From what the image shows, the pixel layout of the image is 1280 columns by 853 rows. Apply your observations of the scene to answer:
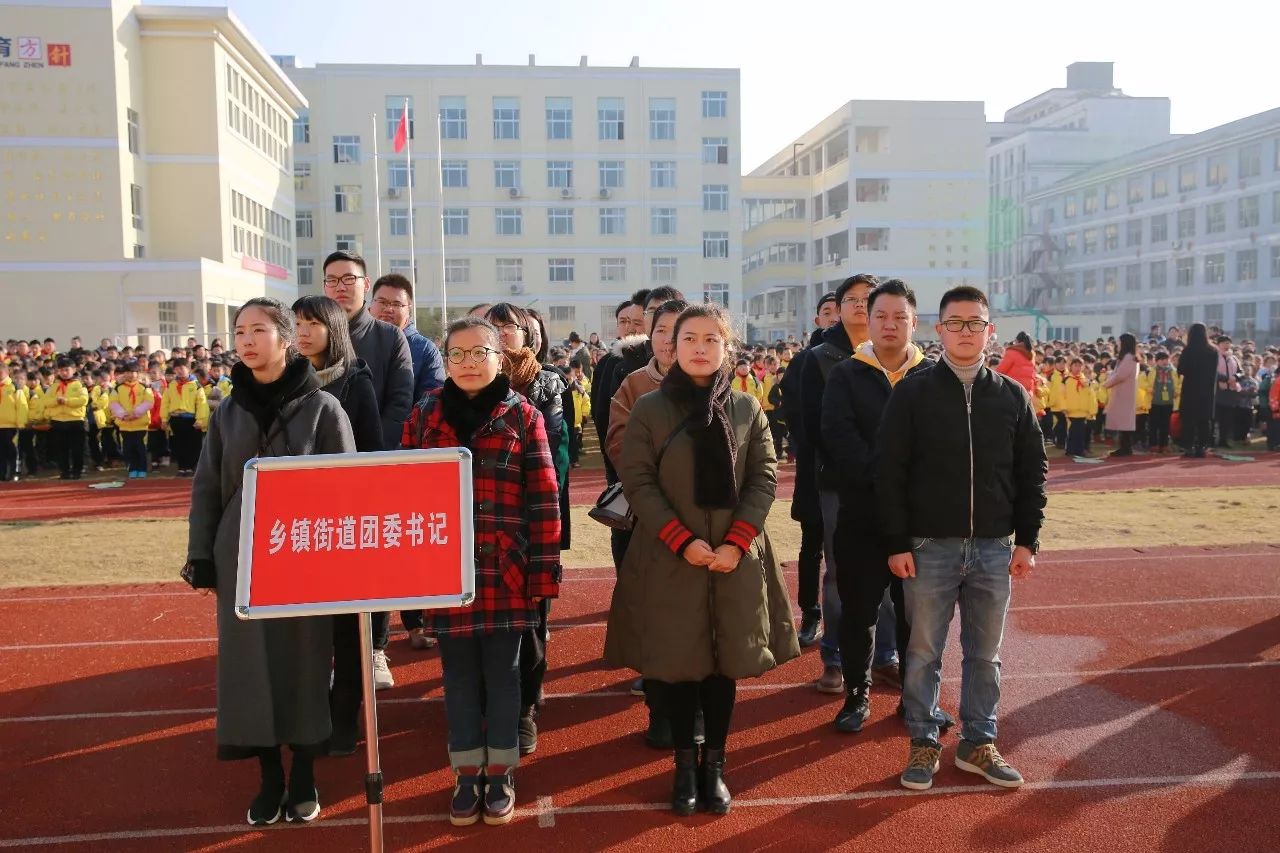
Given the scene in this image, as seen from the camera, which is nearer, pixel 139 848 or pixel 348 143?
pixel 139 848

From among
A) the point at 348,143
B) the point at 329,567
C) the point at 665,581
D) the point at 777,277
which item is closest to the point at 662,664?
the point at 665,581

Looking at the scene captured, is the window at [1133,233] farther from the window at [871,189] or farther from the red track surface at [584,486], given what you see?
the red track surface at [584,486]

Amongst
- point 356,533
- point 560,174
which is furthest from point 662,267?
point 356,533

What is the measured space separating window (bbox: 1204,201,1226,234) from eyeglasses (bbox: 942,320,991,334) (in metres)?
55.4

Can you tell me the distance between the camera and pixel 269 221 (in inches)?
1596

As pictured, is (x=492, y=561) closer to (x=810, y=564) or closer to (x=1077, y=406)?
(x=810, y=564)

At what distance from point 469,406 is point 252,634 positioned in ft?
3.68

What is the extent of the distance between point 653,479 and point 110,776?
2.62m

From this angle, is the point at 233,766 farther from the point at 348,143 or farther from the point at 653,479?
the point at 348,143

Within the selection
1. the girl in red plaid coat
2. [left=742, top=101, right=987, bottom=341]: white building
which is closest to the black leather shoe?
the girl in red plaid coat

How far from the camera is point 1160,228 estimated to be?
183 feet

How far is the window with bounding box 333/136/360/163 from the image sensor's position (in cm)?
4834

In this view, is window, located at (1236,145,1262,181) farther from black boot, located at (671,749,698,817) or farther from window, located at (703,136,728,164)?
black boot, located at (671,749,698,817)

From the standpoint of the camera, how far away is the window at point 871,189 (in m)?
52.0
